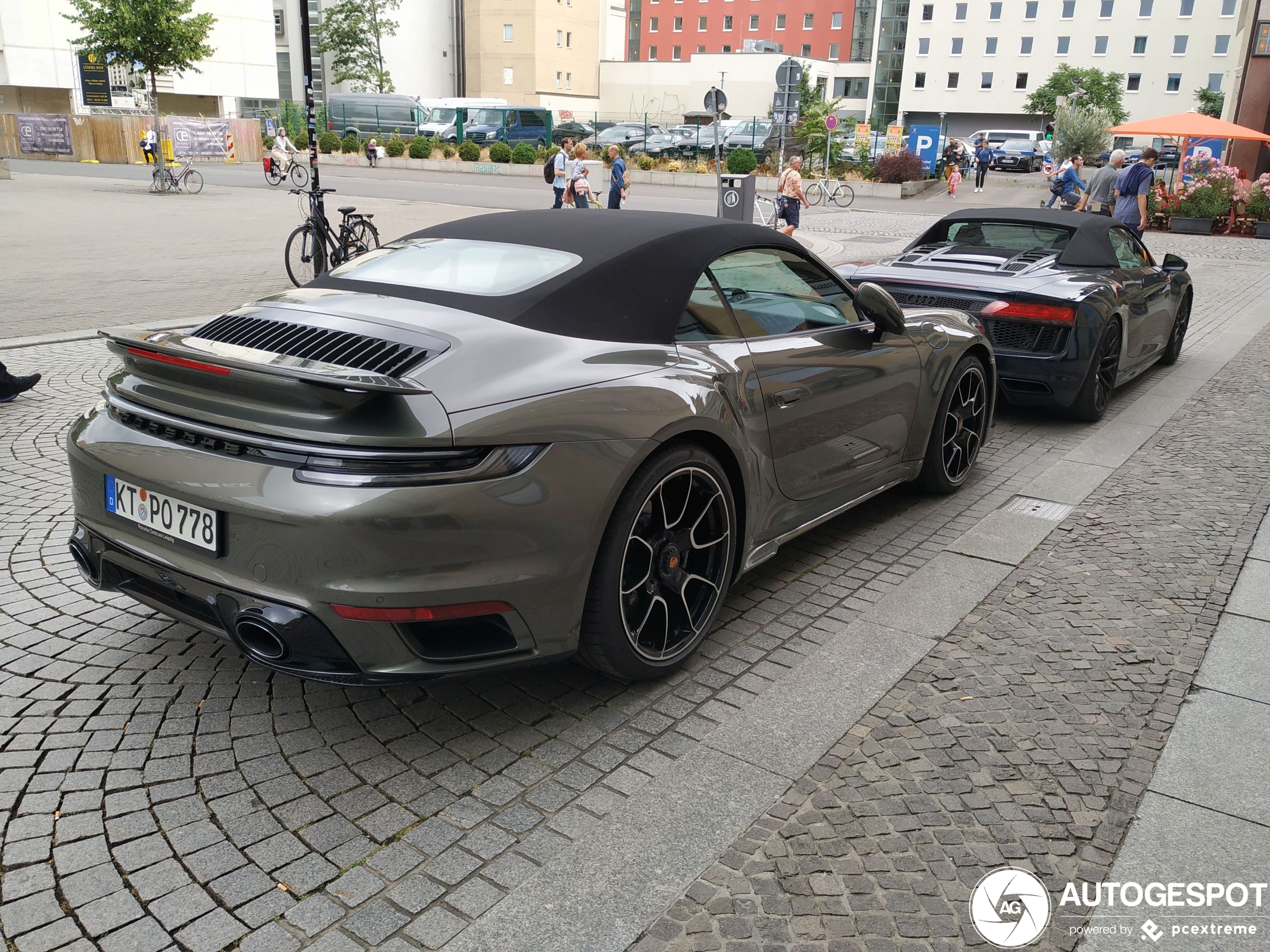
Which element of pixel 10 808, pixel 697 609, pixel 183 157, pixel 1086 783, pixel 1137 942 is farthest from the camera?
pixel 183 157

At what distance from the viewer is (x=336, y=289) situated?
3.62 metres

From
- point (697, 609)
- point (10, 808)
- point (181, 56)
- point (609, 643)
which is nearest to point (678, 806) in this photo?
point (609, 643)

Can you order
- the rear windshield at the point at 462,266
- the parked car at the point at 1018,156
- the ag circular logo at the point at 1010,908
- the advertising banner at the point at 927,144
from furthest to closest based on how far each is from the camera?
1. the parked car at the point at 1018,156
2. the advertising banner at the point at 927,144
3. the rear windshield at the point at 462,266
4. the ag circular logo at the point at 1010,908

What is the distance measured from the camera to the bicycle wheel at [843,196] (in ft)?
99.6

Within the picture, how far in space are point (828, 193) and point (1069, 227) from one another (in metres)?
24.5

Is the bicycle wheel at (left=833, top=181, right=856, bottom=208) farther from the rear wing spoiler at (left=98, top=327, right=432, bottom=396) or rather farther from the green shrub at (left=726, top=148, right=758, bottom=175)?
the rear wing spoiler at (left=98, top=327, right=432, bottom=396)

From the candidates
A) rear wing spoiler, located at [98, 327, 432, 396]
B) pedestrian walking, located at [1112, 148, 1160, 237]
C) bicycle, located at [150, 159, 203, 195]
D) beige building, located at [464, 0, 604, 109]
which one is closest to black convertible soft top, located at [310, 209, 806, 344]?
rear wing spoiler, located at [98, 327, 432, 396]

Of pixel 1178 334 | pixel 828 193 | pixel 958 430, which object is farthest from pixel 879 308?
pixel 828 193

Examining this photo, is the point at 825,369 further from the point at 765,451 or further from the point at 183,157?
the point at 183,157

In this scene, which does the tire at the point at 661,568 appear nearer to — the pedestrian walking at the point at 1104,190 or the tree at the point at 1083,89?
the pedestrian walking at the point at 1104,190

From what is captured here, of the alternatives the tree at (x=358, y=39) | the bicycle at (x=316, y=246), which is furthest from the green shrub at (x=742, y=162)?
the tree at (x=358, y=39)

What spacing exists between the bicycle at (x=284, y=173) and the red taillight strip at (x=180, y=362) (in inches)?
1182

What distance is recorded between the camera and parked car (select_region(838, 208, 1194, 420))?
22.7 feet

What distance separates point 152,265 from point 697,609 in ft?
41.3
